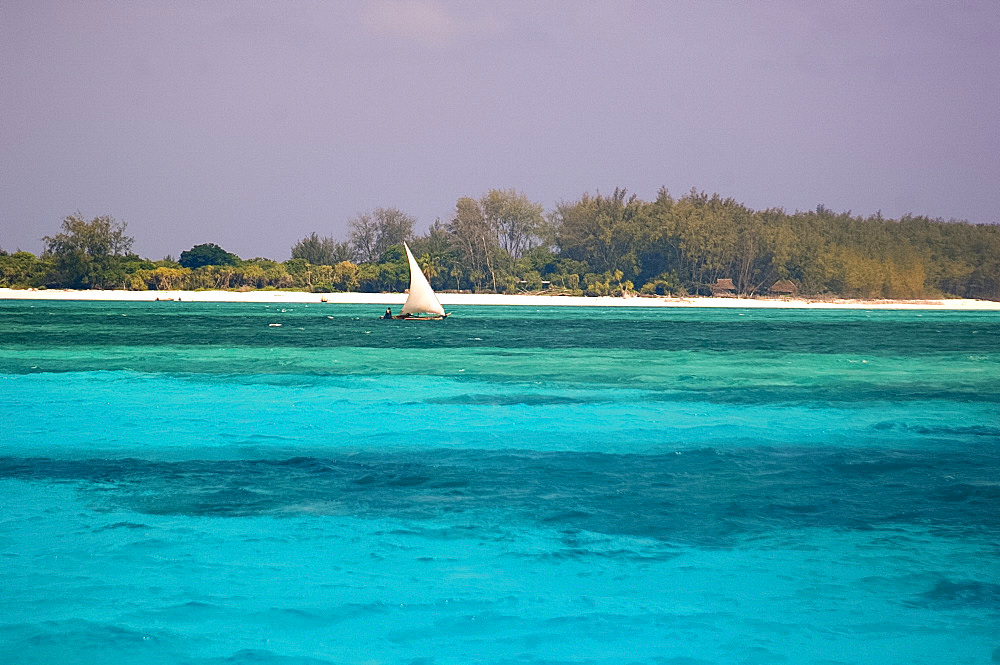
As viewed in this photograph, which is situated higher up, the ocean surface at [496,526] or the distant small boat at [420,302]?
the distant small boat at [420,302]

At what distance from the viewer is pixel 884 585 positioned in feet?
28.4

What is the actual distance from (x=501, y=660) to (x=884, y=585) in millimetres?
3543

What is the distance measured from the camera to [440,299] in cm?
10944

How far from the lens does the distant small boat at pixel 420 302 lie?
5891 cm

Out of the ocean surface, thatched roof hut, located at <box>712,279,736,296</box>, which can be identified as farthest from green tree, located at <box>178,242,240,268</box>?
the ocean surface

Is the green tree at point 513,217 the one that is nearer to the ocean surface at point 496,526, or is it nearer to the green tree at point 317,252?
the green tree at point 317,252

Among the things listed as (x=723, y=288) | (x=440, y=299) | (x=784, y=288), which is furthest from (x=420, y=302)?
(x=784, y=288)

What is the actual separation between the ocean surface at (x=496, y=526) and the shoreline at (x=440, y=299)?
85.0 meters

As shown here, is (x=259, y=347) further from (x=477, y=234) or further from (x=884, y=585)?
(x=477, y=234)

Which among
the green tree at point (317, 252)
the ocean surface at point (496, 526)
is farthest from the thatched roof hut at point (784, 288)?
the ocean surface at point (496, 526)

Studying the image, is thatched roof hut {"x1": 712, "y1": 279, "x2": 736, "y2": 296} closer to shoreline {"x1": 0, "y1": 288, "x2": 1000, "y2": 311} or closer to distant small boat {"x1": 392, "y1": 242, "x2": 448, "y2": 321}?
shoreline {"x1": 0, "y1": 288, "x2": 1000, "y2": 311}

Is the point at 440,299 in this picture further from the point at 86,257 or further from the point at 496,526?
the point at 496,526

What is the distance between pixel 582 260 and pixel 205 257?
43.4m

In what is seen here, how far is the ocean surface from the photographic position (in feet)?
24.8
